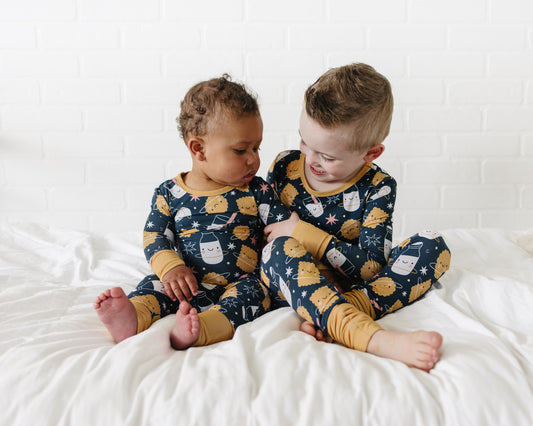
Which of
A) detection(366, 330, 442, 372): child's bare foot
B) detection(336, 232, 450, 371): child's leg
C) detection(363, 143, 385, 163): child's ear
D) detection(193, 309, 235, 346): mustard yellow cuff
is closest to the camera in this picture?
detection(366, 330, 442, 372): child's bare foot

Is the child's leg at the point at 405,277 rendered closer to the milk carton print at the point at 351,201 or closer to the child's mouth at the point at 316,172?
the milk carton print at the point at 351,201

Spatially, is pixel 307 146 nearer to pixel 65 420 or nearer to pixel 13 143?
pixel 65 420

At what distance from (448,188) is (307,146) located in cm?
109

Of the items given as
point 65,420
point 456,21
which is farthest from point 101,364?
point 456,21

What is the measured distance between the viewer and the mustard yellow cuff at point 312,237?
119 centimetres

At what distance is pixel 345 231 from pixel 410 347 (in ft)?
1.50

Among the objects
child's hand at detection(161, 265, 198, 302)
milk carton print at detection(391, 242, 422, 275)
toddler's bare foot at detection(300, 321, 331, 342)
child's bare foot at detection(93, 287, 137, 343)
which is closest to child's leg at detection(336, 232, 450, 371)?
milk carton print at detection(391, 242, 422, 275)

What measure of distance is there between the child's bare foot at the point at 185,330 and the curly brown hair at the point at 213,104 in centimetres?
44

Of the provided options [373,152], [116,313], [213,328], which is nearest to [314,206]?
[373,152]

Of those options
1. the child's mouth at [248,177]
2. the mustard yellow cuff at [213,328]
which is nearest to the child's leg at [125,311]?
the mustard yellow cuff at [213,328]

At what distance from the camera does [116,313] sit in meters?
0.94

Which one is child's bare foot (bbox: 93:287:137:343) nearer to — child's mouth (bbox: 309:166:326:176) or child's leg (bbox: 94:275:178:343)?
child's leg (bbox: 94:275:178:343)

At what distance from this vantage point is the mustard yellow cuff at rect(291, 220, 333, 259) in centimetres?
119

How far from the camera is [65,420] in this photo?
2.35 ft
